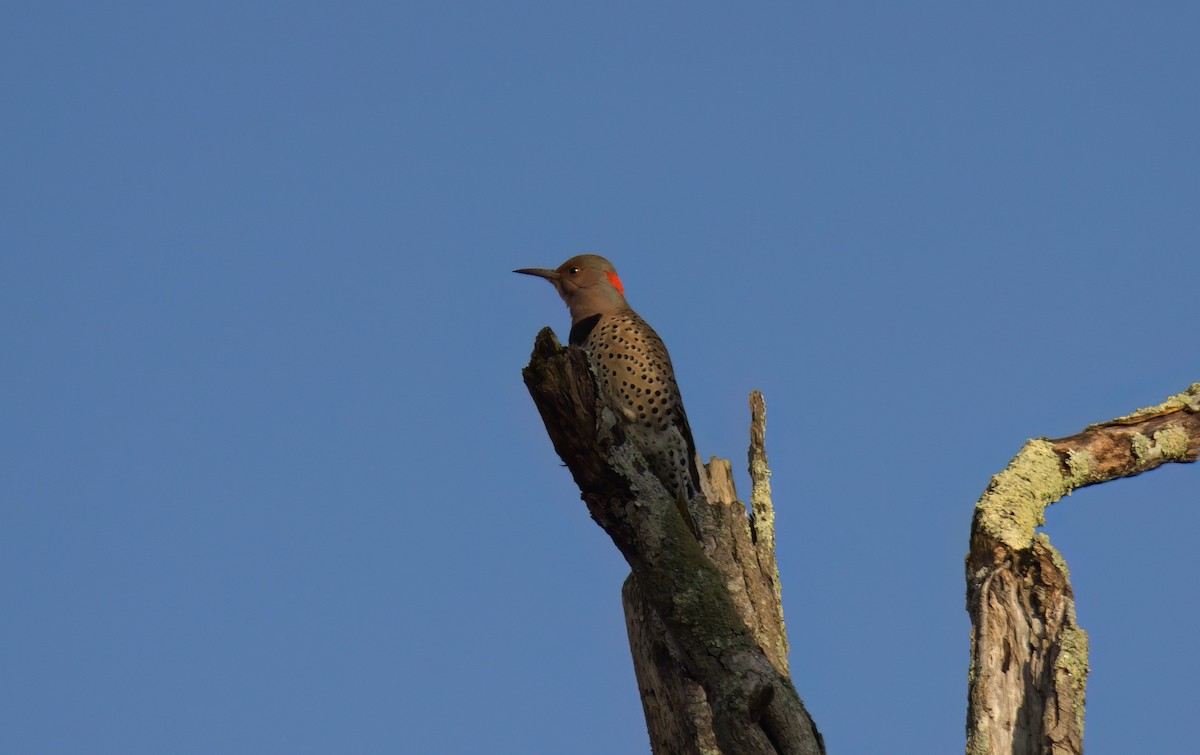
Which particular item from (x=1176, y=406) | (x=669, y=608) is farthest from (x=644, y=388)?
(x=669, y=608)

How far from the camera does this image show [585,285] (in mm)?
7367

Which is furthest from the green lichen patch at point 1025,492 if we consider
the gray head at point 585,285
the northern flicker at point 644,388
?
the gray head at point 585,285

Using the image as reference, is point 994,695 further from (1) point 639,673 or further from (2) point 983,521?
(1) point 639,673

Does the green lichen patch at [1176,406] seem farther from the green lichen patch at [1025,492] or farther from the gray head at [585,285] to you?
the gray head at [585,285]

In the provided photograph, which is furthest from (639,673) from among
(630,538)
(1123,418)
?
(1123,418)

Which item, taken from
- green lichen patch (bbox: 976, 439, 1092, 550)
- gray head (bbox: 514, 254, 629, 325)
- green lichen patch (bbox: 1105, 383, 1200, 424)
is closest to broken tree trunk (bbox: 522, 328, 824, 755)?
green lichen patch (bbox: 976, 439, 1092, 550)

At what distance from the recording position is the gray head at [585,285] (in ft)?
24.0

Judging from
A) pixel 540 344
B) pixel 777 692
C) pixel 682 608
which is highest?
pixel 540 344

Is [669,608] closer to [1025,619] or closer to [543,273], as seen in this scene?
[1025,619]

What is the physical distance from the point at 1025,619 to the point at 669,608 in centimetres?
107

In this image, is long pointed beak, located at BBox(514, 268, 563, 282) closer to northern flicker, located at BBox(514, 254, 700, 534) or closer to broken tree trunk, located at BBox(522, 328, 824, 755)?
northern flicker, located at BBox(514, 254, 700, 534)

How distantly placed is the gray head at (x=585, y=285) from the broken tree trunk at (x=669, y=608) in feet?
9.65

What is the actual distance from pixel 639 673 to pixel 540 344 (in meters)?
1.46

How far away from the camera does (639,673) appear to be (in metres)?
4.59
